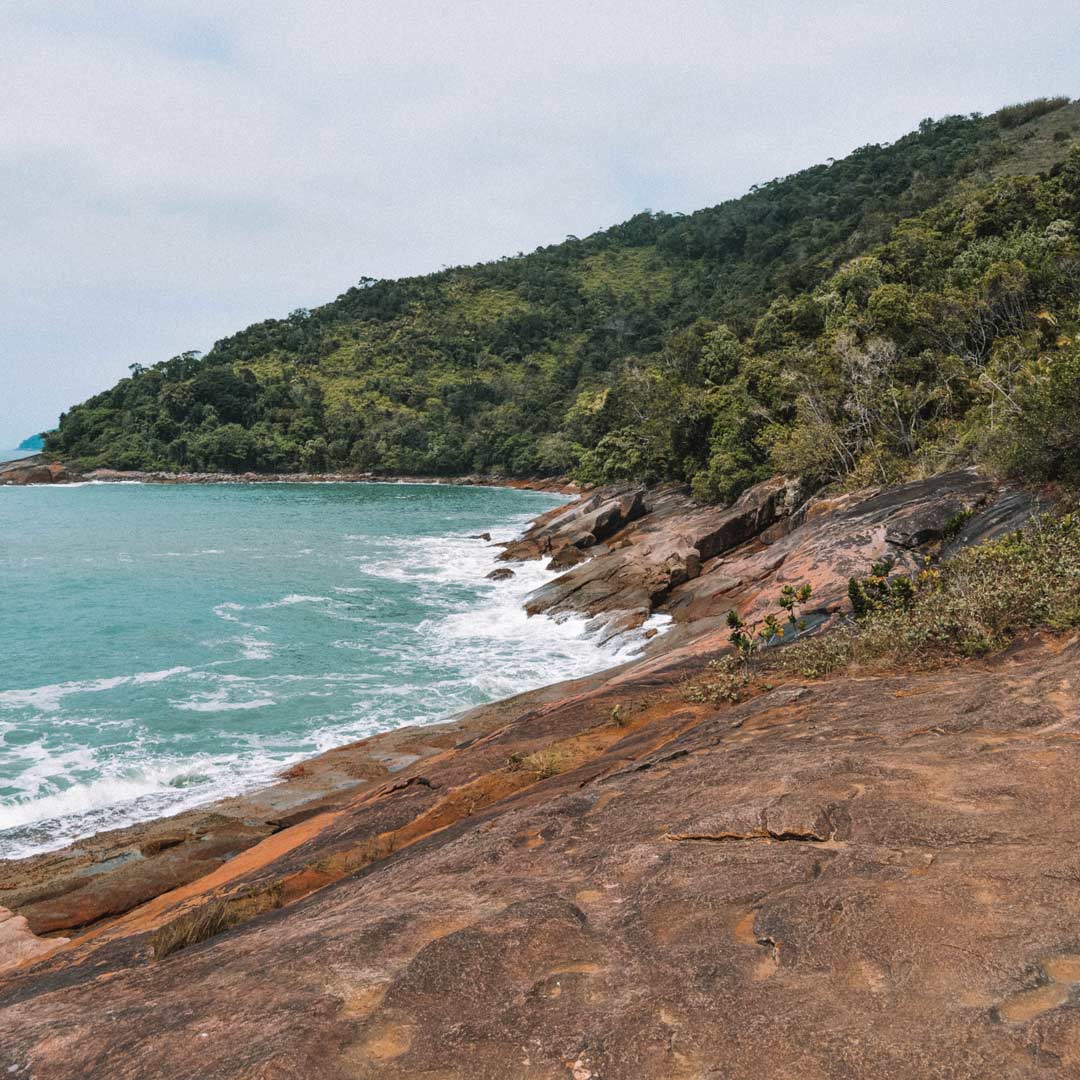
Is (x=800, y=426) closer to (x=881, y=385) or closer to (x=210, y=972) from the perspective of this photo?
(x=881, y=385)

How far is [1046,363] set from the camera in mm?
20688

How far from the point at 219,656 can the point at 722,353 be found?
4103 cm

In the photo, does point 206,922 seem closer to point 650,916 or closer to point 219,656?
point 650,916

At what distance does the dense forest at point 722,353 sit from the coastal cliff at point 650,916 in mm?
11998

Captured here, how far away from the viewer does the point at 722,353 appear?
2055 inches

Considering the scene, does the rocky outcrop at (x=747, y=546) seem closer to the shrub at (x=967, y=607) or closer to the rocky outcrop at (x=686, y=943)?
A: the shrub at (x=967, y=607)

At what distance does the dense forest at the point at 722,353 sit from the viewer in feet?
98.2

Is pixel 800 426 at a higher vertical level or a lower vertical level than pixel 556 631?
higher

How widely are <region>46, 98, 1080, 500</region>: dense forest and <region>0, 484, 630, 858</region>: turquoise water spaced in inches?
576

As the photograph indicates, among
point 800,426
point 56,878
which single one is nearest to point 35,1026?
point 56,878

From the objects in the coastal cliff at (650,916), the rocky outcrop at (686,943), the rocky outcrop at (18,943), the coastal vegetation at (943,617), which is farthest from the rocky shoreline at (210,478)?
the rocky outcrop at (686,943)

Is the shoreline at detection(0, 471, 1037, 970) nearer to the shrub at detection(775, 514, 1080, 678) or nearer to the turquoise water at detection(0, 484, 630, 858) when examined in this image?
the turquoise water at detection(0, 484, 630, 858)

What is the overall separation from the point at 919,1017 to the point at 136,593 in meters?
36.3

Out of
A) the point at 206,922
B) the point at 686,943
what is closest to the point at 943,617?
the point at 686,943
